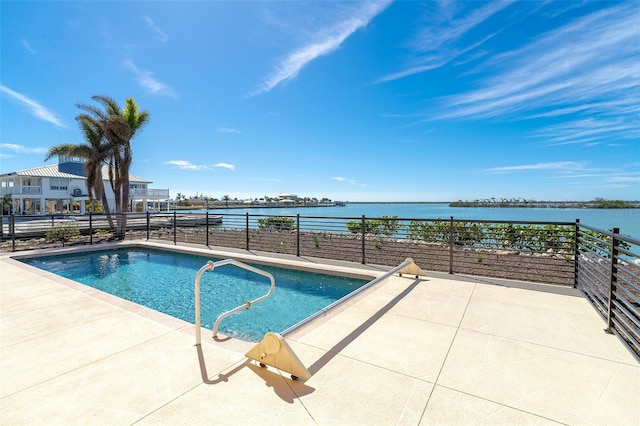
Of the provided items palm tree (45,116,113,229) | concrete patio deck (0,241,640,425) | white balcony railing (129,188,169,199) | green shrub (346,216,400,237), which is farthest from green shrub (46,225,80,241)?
white balcony railing (129,188,169,199)

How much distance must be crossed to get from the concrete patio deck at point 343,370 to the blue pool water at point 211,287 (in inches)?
36.7

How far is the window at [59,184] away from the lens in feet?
87.4

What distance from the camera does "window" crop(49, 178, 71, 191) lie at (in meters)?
26.6

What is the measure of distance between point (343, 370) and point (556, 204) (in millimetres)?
44882

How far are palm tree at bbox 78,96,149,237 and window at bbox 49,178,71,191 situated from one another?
19.6 m

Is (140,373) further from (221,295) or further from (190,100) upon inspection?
(190,100)

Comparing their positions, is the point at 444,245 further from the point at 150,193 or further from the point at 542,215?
the point at 542,215

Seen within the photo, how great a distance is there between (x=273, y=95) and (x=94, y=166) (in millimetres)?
8477

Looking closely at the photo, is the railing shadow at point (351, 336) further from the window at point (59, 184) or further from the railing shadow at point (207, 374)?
the window at point (59, 184)

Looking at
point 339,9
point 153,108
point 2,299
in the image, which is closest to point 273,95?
point 153,108

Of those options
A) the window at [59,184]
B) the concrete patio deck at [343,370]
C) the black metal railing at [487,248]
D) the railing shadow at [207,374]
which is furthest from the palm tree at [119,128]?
the window at [59,184]

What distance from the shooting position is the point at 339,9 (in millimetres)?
7359

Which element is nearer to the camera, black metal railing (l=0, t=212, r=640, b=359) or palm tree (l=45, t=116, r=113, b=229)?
black metal railing (l=0, t=212, r=640, b=359)

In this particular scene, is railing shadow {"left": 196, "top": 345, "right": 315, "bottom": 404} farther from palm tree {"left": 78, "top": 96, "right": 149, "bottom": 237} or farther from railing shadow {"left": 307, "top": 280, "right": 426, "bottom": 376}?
palm tree {"left": 78, "top": 96, "right": 149, "bottom": 237}
